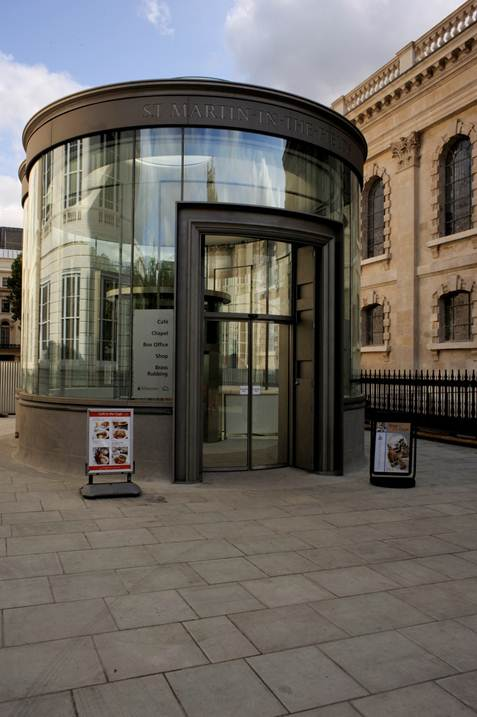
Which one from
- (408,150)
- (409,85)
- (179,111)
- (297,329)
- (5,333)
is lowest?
(297,329)

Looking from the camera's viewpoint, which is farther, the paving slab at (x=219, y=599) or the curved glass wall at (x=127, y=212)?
the curved glass wall at (x=127, y=212)

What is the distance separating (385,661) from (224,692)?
1077mm

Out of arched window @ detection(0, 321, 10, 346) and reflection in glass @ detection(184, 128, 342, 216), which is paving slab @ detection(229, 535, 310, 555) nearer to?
reflection in glass @ detection(184, 128, 342, 216)

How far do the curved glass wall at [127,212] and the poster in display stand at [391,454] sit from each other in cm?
344

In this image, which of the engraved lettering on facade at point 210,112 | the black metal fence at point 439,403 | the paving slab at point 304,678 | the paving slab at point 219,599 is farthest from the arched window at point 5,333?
the paving slab at point 304,678

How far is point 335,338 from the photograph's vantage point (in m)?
10.9

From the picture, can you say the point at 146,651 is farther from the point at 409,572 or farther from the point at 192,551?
the point at 409,572

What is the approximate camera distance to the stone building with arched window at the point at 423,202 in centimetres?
2498

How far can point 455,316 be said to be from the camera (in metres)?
26.1

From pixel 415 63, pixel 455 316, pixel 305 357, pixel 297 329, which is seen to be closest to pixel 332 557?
pixel 305 357

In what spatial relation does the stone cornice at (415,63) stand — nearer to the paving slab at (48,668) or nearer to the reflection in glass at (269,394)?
the reflection in glass at (269,394)

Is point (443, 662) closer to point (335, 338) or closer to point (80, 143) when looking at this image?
point (335, 338)

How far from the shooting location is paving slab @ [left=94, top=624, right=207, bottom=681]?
3711 millimetres

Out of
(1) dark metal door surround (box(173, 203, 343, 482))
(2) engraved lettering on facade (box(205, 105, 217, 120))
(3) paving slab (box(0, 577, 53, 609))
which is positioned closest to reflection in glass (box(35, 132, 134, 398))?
(1) dark metal door surround (box(173, 203, 343, 482))
